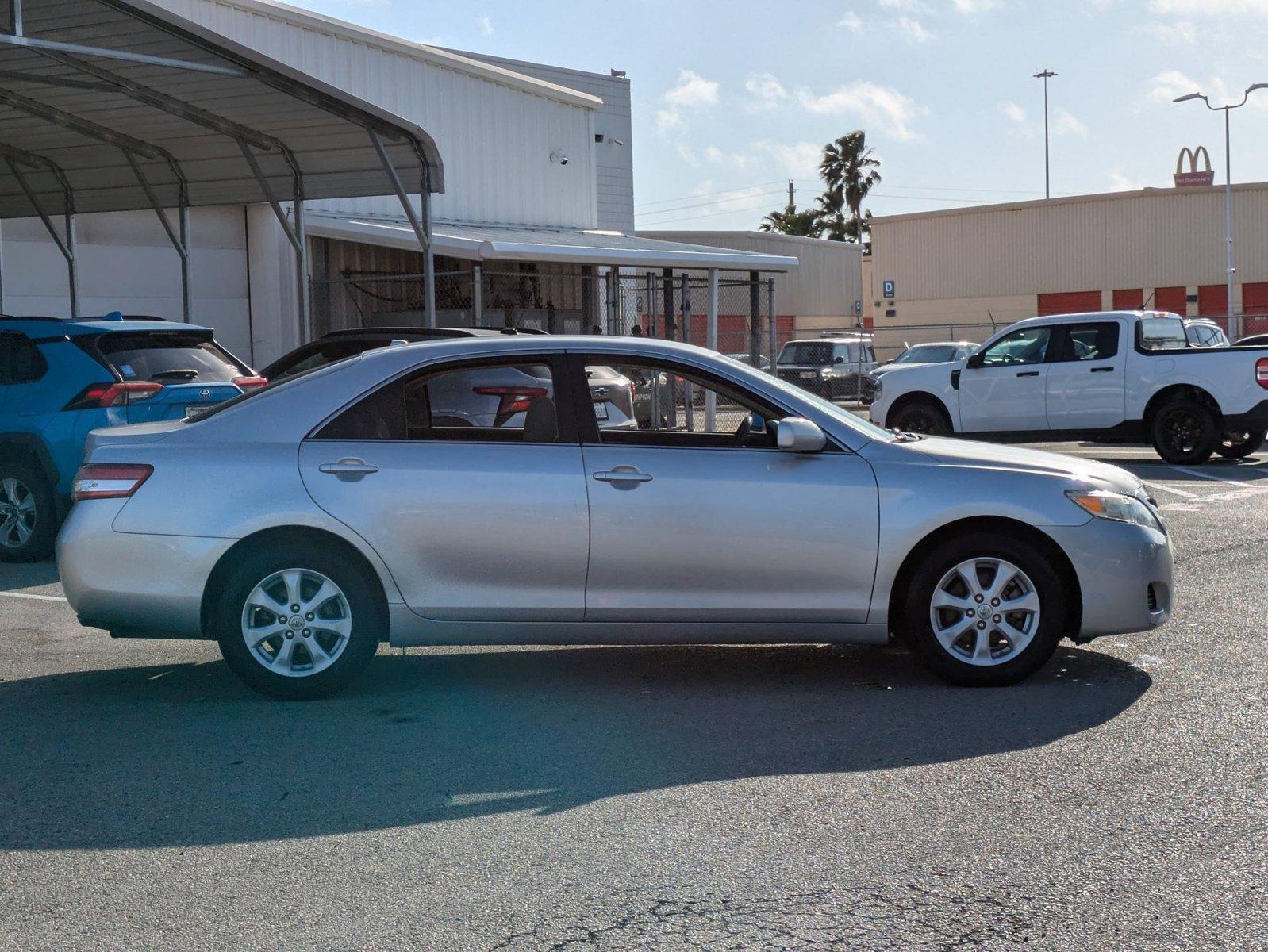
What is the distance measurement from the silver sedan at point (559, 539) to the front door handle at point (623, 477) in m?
0.01

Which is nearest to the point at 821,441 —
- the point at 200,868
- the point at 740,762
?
the point at 740,762

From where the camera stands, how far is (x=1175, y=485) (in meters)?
15.5

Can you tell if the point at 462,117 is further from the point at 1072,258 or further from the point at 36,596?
the point at 1072,258

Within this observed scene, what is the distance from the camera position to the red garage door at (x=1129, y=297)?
5204 cm

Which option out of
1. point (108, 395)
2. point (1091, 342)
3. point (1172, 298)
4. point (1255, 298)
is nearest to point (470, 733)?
point (108, 395)

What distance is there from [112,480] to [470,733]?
200cm

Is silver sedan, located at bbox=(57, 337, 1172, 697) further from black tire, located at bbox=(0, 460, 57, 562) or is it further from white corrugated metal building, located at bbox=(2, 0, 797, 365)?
white corrugated metal building, located at bbox=(2, 0, 797, 365)

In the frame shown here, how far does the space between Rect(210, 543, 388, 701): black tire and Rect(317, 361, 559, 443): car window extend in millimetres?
564

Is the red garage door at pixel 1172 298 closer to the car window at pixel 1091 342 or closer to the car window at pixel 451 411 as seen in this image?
the car window at pixel 1091 342

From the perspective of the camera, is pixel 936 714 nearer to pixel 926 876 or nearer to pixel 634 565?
pixel 634 565

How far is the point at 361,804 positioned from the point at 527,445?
205 centimetres

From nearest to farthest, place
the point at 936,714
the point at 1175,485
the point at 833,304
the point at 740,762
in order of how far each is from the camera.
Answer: the point at 740,762 → the point at 936,714 → the point at 1175,485 → the point at 833,304

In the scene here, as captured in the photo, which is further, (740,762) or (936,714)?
(936,714)

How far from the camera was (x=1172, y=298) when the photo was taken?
5175cm
